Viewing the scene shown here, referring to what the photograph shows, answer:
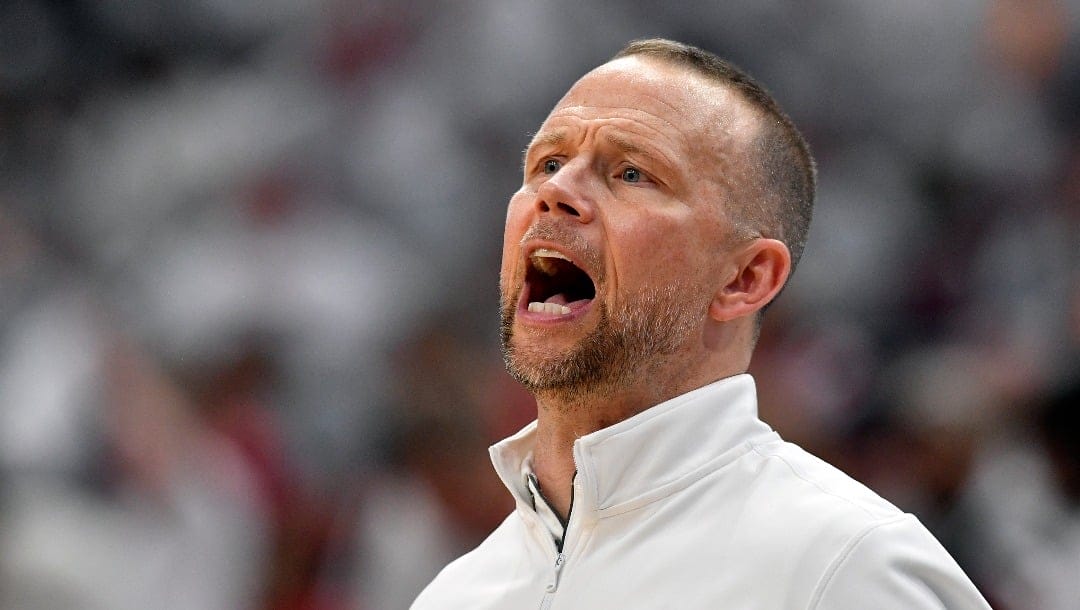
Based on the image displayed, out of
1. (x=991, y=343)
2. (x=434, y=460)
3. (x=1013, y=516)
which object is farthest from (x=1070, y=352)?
(x=434, y=460)

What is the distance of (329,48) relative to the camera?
420 centimetres

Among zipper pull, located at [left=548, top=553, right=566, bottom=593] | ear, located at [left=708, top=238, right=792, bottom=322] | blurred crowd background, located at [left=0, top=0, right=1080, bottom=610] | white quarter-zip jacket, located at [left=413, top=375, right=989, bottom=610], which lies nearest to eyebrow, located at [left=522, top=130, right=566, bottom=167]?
ear, located at [left=708, top=238, right=792, bottom=322]

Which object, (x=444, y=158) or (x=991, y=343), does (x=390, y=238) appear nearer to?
(x=444, y=158)

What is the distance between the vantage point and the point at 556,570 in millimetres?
1605

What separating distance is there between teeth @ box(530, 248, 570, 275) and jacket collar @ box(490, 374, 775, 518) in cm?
25

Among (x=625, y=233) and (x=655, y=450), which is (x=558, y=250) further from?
(x=655, y=450)

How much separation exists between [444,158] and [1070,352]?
198 cm

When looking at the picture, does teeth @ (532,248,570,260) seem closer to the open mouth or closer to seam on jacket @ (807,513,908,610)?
the open mouth

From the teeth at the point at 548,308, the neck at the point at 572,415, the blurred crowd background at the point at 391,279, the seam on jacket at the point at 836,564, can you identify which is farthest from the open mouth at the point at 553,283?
the blurred crowd background at the point at 391,279

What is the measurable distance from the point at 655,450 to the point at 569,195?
1.19ft

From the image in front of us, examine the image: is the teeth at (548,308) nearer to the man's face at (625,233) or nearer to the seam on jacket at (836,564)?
the man's face at (625,233)

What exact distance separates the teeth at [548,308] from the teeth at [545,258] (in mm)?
59

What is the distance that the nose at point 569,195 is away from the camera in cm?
169

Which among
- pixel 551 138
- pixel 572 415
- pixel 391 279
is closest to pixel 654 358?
pixel 572 415
